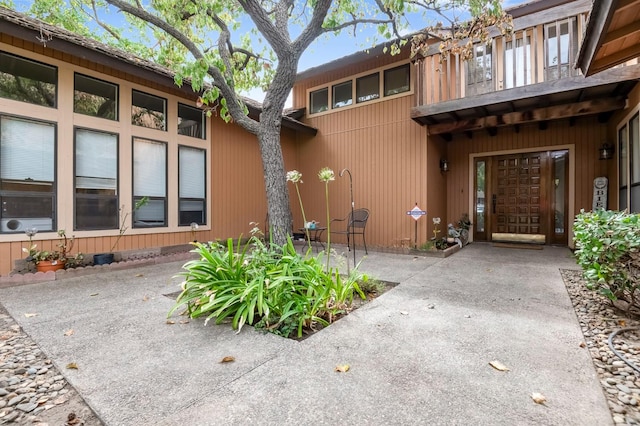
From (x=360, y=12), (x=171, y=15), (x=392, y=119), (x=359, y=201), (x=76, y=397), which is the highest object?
(x=360, y=12)

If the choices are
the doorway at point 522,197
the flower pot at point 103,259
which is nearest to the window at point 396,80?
the doorway at point 522,197

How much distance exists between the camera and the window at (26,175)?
3752 millimetres

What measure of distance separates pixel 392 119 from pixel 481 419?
595cm

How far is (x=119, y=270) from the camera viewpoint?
4465 millimetres

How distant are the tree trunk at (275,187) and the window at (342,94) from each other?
4176mm

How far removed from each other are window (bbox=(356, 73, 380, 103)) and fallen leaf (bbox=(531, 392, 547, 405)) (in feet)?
20.7

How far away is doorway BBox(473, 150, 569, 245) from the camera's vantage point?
6.19 metres

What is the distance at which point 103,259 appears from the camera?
4.47 m

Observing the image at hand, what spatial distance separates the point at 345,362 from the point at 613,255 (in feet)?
7.90

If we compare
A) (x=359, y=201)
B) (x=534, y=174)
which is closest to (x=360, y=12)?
(x=359, y=201)

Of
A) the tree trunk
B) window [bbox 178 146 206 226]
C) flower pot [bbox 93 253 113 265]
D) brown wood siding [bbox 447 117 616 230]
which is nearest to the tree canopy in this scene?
the tree trunk

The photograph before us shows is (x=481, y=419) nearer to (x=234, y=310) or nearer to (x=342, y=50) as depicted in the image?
(x=234, y=310)

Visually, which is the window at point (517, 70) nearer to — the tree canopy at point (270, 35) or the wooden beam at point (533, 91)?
the wooden beam at point (533, 91)

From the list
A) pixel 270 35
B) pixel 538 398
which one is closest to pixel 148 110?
pixel 270 35
